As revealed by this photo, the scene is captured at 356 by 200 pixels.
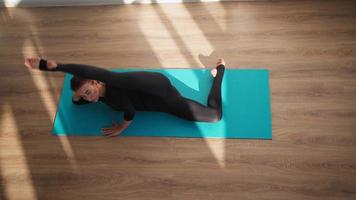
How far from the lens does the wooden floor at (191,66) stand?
205 cm

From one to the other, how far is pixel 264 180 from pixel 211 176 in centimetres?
30

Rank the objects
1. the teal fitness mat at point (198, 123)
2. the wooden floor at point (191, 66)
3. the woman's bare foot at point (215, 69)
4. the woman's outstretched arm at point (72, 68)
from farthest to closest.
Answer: the woman's bare foot at point (215, 69) → the teal fitness mat at point (198, 123) → the wooden floor at point (191, 66) → the woman's outstretched arm at point (72, 68)

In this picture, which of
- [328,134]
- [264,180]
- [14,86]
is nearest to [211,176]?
[264,180]

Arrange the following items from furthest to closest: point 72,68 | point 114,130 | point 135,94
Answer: point 114,130
point 135,94
point 72,68

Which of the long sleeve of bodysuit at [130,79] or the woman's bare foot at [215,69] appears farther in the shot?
the woman's bare foot at [215,69]

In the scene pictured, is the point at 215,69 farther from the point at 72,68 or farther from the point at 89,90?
the point at 72,68

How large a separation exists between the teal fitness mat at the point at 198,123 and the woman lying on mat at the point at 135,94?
0.07 metres

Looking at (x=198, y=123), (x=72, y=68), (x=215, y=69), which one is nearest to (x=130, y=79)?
(x=72, y=68)

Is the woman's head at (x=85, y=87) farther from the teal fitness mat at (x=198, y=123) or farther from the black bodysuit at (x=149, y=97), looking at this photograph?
the teal fitness mat at (x=198, y=123)

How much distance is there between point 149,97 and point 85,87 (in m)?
0.37

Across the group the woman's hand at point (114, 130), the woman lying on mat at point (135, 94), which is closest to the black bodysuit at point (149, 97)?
the woman lying on mat at point (135, 94)

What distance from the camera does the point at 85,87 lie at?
6.34 feet

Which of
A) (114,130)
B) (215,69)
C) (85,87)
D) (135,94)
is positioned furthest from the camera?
(215,69)

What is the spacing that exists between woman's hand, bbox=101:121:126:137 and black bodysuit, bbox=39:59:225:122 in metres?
0.11
